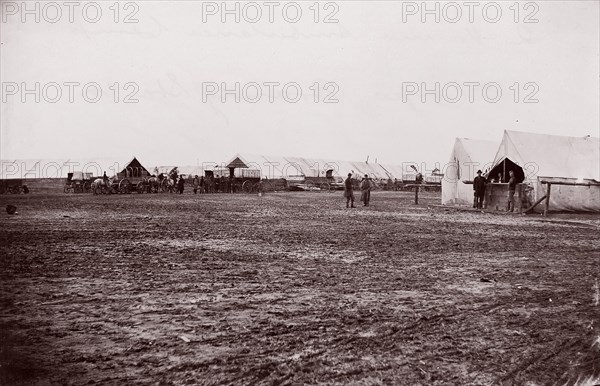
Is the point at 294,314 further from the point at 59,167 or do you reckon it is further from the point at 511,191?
the point at 59,167

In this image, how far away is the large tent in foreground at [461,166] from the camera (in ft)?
73.2

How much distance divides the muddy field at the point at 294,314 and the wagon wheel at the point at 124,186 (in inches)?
988

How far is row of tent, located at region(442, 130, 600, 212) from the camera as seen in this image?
17906mm

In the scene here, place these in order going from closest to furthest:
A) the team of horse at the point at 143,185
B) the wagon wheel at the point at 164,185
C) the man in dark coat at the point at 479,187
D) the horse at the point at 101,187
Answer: the man in dark coat at the point at 479,187 → the horse at the point at 101,187 → the team of horse at the point at 143,185 → the wagon wheel at the point at 164,185

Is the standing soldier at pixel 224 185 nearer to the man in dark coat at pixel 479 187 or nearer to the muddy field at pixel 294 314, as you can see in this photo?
the man in dark coat at pixel 479 187

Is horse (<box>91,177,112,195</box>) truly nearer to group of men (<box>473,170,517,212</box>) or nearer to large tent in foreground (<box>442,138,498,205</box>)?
large tent in foreground (<box>442,138,498,205</box>)

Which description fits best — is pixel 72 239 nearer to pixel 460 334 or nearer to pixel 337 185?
pixel 460 334

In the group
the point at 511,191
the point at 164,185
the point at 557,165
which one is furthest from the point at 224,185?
the point at 557,165

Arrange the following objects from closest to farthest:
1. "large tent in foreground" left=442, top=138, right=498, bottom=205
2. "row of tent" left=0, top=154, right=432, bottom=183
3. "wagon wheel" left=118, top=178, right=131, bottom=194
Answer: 1. "large tent in foreground" left=442, top=138, right=498, bottom=205
2. "wagon wheel" left=118, top=178, right=131, bottom=194
3. "row of tent" left=0, top=154, right=432, bottom=183

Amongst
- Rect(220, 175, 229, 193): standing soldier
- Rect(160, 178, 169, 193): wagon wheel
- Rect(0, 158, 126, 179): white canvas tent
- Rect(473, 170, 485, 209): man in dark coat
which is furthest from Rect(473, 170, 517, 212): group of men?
Rect(0, 158, 126, 179): white canvas tent

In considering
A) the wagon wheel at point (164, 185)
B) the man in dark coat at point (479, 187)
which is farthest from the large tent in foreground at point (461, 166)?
the wagon wheel at point (164, 185)

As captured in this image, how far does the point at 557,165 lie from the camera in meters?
19.0

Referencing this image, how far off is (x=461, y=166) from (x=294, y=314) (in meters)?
20.6

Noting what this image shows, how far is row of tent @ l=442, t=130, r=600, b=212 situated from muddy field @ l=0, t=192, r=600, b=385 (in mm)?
11455
